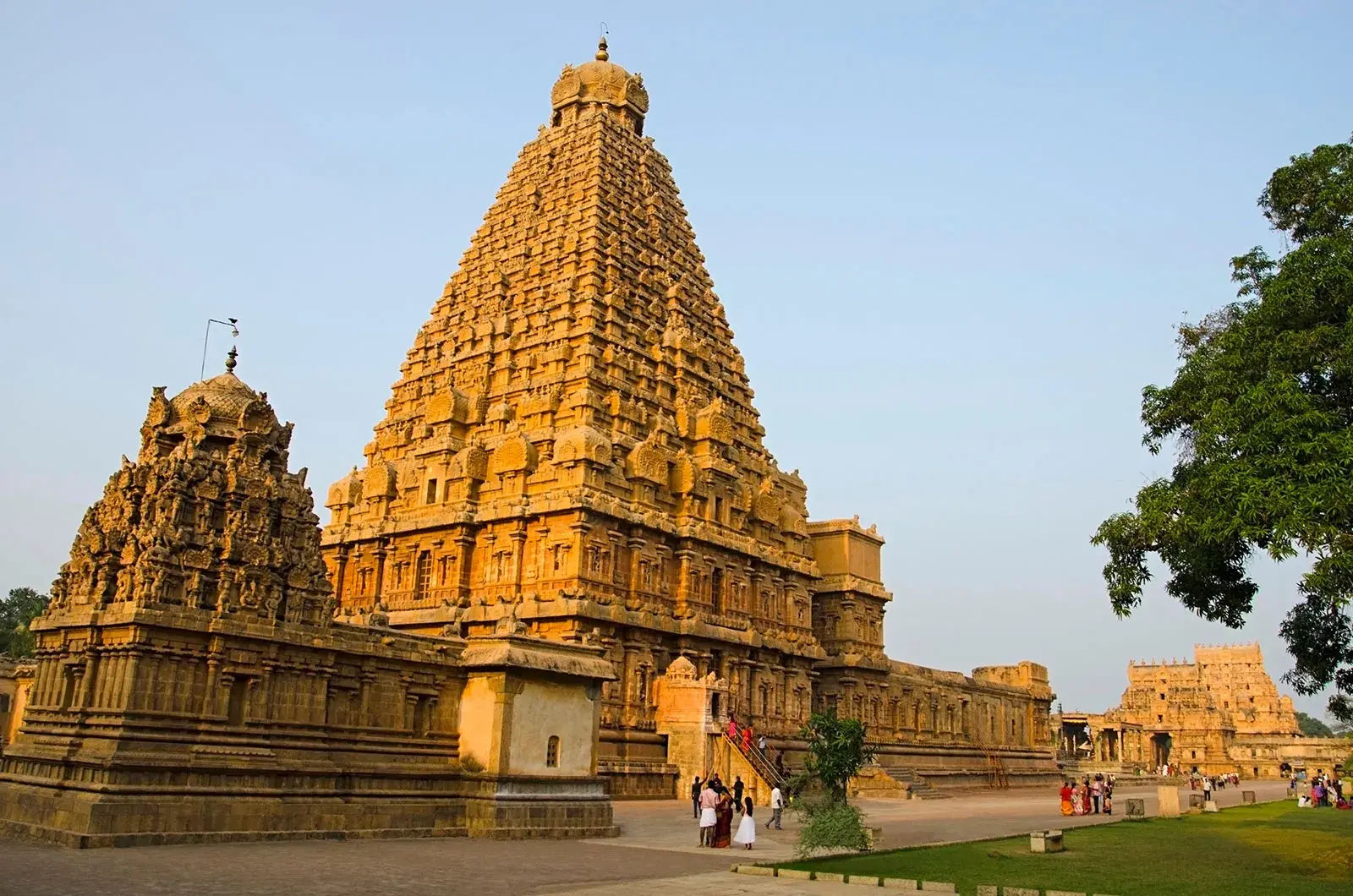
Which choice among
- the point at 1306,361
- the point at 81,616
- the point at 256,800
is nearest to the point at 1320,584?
the point at 1306,361

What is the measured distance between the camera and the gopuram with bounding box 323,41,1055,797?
40.2 meters

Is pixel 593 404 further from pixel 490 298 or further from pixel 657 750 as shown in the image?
pixel 657 750

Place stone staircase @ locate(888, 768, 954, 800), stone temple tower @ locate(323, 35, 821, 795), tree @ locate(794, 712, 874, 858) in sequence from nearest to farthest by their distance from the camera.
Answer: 1. tree @ locate(794, 712, 874, 858)
2. stone temple tower @ locate(323, 35, 821, 795)
3. stone staircase @ locate(888, 768, 954, 800)

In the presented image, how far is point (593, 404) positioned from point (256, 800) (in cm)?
2410

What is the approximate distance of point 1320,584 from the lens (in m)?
16.9

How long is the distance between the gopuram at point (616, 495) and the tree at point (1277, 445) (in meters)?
20.0

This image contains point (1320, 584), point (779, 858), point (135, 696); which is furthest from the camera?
point (779, 858)

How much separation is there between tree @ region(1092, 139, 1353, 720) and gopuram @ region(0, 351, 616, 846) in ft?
44.1

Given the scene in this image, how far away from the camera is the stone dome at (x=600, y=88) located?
5781 centimetres

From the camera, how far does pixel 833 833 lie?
2156 centimetres

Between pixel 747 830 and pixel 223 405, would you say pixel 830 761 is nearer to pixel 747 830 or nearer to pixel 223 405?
pixel 747 830

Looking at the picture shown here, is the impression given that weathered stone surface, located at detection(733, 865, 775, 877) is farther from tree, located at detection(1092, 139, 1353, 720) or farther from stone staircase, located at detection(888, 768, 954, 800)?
stone staircase, located at detection(888, 768, 954, 800)

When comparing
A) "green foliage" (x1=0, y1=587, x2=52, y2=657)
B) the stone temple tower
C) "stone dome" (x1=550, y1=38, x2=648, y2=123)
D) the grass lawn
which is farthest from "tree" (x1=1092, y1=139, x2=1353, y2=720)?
"green foliage" (x1=0, y1=587, x2=52, y2=657)

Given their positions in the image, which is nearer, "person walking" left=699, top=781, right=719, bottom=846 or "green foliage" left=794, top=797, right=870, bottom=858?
"green foliage" left=794, top=797, right=870, bottom=858
